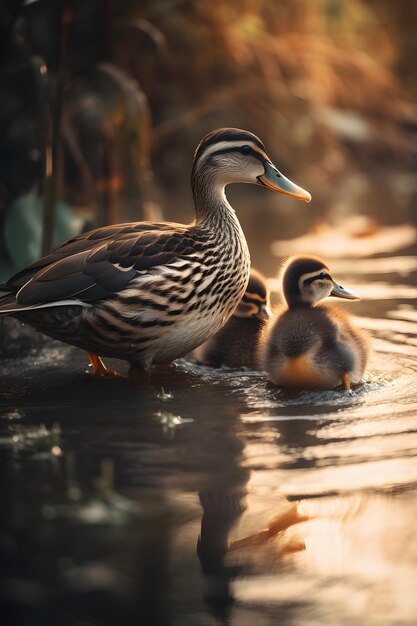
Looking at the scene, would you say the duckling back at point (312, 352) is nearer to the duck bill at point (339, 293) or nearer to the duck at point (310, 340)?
the duck at point (310, 340)

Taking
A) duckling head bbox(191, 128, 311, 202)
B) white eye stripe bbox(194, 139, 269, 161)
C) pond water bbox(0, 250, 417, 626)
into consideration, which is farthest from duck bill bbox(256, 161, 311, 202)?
pond water bbox(0, 250, 417, 626)

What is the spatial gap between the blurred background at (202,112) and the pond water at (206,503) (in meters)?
1.48

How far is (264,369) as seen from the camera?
4168 mm

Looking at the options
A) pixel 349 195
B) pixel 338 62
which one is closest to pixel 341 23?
pixel 338 62

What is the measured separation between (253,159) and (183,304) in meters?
0.83

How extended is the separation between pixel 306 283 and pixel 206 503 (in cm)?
176

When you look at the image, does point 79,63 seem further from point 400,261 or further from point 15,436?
point 15,436

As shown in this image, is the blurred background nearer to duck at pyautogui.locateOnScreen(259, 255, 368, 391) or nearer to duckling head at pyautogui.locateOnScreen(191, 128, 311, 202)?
duckling head at pyautogui.locateOnScreen(191, 128, 311, 202)

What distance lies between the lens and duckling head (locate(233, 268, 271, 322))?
15.6 ft

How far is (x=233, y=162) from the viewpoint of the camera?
4.56m

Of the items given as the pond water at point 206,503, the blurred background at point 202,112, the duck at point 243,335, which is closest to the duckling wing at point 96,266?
the pond water at point 206,503

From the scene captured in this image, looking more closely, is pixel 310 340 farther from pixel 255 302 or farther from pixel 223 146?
pixel 223 146

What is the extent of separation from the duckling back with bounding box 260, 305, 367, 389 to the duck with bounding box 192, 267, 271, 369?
34cm

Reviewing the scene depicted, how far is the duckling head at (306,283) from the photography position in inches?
172
